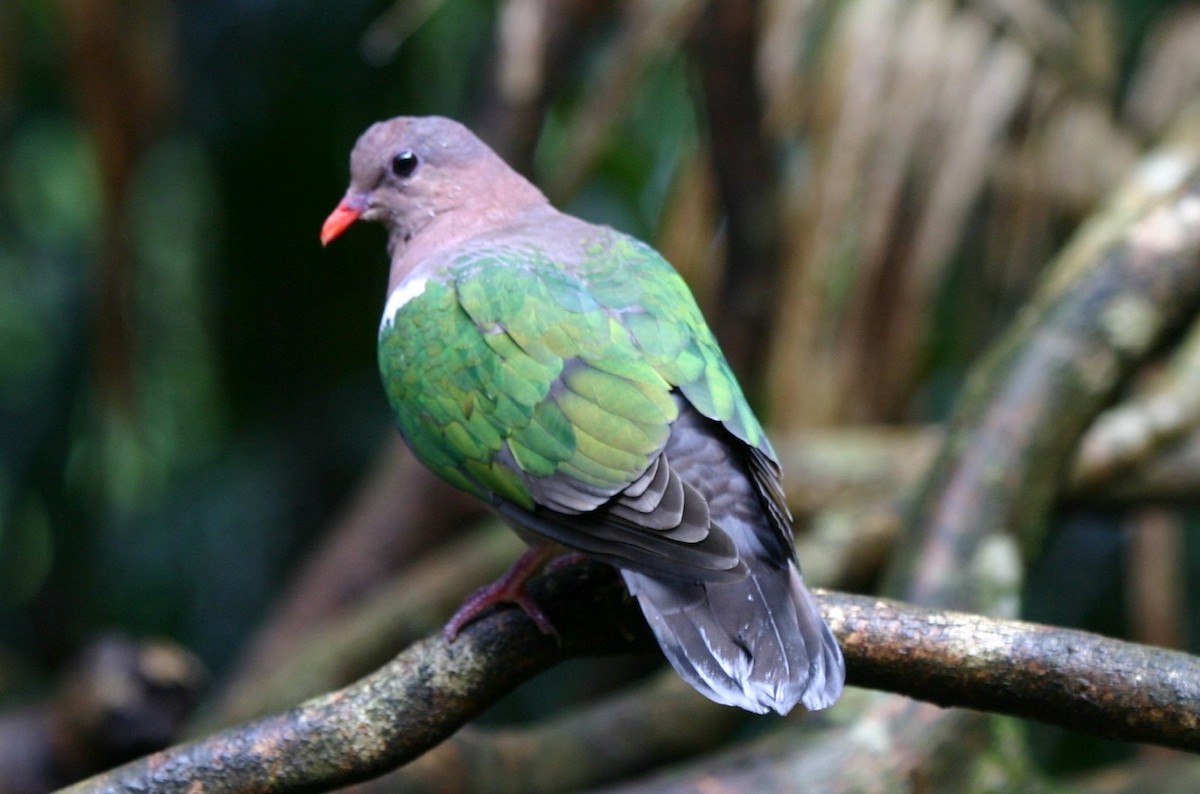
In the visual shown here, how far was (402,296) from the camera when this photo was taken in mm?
2494

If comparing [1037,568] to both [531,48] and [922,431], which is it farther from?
[531,48]

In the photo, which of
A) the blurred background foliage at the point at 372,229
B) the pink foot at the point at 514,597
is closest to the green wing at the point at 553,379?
the pink foot at the point at 514,597

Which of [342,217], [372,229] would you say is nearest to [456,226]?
[342,217]

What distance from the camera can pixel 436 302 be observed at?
2.38 meters

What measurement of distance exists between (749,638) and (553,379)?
22.4 inches

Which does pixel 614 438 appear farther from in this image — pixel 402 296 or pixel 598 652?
pixel 402 296

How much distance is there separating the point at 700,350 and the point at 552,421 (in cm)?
32

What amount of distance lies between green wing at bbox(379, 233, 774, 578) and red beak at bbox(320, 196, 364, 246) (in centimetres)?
54

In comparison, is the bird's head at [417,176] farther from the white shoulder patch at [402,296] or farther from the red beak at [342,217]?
the white shoulder patch at [402,296]

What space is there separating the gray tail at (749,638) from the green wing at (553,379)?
97mm

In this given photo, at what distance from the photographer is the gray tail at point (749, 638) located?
1799 mm

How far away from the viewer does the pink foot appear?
6.78 feet

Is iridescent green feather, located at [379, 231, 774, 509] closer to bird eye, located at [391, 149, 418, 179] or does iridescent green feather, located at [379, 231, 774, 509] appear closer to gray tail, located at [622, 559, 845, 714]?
gray tail, located at [622, 559, 845, 714]

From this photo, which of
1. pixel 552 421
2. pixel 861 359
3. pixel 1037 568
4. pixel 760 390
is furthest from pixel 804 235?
pixel 552 421
